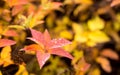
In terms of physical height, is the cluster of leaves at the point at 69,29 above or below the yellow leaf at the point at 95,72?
above

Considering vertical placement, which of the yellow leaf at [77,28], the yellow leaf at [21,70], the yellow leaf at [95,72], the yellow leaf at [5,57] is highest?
the yellow leaf at [5,57]

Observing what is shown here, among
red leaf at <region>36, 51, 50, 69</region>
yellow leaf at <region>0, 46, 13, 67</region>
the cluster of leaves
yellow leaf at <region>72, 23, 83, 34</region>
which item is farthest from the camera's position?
yellow leaf at <region>72, 23, 83, 34</region>

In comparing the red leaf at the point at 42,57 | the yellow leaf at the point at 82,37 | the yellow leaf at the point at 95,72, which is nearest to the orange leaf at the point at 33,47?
the red leaf at the point at 42,57

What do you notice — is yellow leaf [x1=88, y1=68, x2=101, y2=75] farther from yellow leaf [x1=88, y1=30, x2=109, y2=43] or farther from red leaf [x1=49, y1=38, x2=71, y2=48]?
red leaf [x1=49, y1=38, x2=71, y2=48]

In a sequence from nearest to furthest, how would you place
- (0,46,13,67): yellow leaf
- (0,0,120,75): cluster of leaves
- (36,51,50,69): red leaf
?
(36,51,50,69): red leaf → (0,46,13,67): yellow leaf → (0,0,120,75): cluster of leaves

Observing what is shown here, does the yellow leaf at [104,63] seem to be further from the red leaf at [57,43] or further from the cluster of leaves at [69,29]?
the red leaf at [57,43]

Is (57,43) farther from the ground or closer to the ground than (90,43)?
farther from the ground

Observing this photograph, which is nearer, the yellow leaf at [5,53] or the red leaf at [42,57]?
the red leaf at [42,57]

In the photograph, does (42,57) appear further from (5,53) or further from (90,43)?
(90,43)

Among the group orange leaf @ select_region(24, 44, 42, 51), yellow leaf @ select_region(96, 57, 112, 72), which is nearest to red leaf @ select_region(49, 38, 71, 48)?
orange leaf @ select_region(24, 44, 42, 51)

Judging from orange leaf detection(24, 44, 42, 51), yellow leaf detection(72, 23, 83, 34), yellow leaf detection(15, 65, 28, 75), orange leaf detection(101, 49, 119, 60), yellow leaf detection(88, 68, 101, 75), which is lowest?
yellow leaf detection(88, 68, 101, 75)

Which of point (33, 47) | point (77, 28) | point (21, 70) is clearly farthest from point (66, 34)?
point (33, 47)

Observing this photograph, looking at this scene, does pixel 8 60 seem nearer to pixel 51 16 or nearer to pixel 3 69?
pixel 3 69
